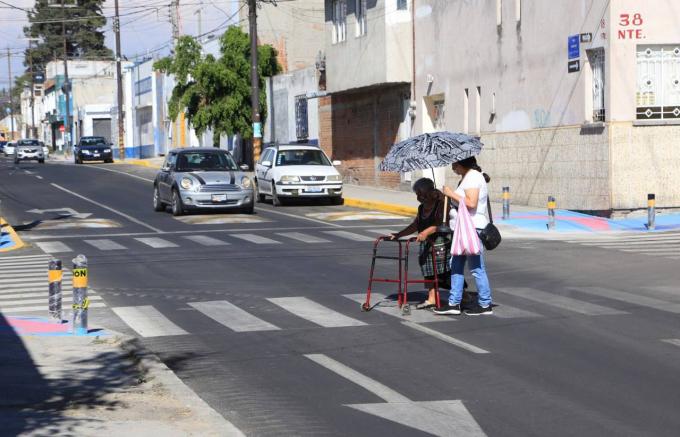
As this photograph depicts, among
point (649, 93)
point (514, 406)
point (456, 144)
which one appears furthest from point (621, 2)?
point (514, 406)

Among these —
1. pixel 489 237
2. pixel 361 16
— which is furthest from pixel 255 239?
pixel 361 16

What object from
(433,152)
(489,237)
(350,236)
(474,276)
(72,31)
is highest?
(72,31)

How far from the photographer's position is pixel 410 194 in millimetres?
37406

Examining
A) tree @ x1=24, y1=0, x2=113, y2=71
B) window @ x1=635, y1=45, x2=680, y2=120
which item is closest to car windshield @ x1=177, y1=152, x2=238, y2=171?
window @ x1=635, y1=45, x2=680, y2=120

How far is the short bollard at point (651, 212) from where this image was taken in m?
24.0

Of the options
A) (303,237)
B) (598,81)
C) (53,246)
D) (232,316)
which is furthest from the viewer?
(598,81)

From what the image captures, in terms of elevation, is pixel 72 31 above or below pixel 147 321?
above

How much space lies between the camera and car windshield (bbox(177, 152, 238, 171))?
1211 inches

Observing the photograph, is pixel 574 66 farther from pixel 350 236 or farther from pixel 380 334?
pixel 380 334

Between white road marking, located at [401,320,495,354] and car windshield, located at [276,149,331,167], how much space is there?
73.7 feet

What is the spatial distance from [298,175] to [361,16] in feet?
30.8

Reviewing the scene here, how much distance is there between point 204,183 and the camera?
1169 inches

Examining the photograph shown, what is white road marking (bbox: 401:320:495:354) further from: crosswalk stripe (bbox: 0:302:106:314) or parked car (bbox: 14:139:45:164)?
parked car (bbox: 14:139:45:164)

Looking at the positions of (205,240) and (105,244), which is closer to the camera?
(105,244)
